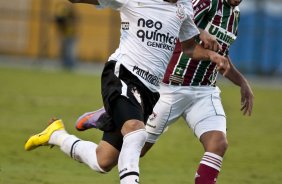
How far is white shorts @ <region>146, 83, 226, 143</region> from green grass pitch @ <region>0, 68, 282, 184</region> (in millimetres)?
1198

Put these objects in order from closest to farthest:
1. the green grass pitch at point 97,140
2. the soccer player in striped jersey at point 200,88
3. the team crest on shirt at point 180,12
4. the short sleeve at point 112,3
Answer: the short sleeve at point 112,3, the team crest on shirt at point 180,12, the soccer player in striped jersey at point 200,88, the green grass pitch at point 97,140

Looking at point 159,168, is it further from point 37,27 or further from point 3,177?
point 37,27

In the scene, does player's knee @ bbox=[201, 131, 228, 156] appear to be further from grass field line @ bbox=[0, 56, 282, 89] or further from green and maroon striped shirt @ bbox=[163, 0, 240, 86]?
grass field line @ bbox=[0, 56, 282, 89]

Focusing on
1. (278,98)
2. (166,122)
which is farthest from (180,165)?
(278,98)

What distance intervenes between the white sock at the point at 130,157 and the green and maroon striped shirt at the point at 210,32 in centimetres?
193

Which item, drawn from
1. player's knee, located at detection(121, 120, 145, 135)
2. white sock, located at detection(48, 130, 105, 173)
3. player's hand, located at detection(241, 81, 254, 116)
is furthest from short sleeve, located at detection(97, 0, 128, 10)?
player's hand, located at detection(241, 81, 254, 116)

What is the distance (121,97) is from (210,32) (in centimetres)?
187

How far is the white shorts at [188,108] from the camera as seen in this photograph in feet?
30.2

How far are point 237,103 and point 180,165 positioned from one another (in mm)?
10922

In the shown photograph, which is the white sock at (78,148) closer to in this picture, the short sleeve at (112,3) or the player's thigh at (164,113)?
the player's thigh at (164,113)

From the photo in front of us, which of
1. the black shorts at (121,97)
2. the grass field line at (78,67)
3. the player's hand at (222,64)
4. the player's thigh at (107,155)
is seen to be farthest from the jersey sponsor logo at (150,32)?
the grass field line at (78,67)

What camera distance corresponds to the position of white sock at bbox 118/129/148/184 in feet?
24.8

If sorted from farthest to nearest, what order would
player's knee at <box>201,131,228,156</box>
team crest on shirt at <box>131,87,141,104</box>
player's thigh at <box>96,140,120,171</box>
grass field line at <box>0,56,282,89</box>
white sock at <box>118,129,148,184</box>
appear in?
grass field line at <box>0,56,282,89</box>, player's knee at <box>201,131,228,156</box>, player's thigh at <box>96,140,120,171</box>, team crest on shirt at <box>131,87,141,104</box>, white sock at <box>118,129,148,184</box>

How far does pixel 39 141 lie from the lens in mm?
9039
